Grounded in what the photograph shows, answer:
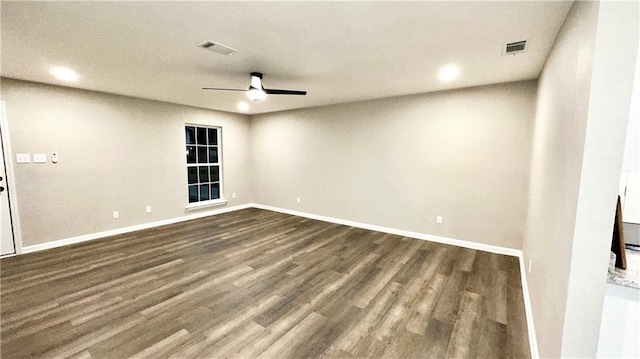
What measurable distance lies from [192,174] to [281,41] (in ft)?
14.6

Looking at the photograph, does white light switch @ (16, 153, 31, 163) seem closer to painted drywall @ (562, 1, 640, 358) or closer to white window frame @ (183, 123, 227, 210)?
white window frame @ (183, 123, 227, 210)

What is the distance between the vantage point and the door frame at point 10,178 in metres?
3.50

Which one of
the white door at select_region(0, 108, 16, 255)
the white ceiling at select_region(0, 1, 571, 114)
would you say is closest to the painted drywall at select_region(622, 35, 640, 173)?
the white ceiling at select_region(0, 1, 571, 114)

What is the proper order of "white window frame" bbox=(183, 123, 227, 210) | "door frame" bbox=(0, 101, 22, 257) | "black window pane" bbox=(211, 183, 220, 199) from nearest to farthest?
"door frame" bbox=(0, 101, 22, 257) → "white window frame" bbox=(183, 123, 227, 210) → "black window pane" bbox=(211, 183, 220, 199)

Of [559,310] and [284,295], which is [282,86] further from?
[559,310]

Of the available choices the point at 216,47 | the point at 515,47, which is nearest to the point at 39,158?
the point at 216,47

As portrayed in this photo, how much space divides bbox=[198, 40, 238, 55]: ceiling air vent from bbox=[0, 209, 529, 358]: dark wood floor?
2.42 metres

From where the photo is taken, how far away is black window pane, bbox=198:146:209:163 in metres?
5.90

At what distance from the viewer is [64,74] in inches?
130

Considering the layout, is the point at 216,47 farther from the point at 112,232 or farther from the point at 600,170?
A: the point at 112,232

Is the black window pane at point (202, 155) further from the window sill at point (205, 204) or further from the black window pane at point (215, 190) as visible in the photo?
the window sill at point (205, 204)

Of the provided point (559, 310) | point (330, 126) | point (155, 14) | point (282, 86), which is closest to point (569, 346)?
point (559, 310)

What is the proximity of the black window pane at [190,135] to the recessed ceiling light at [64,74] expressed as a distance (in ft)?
6.96

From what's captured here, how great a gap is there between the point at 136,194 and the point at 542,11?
5.95 meters
